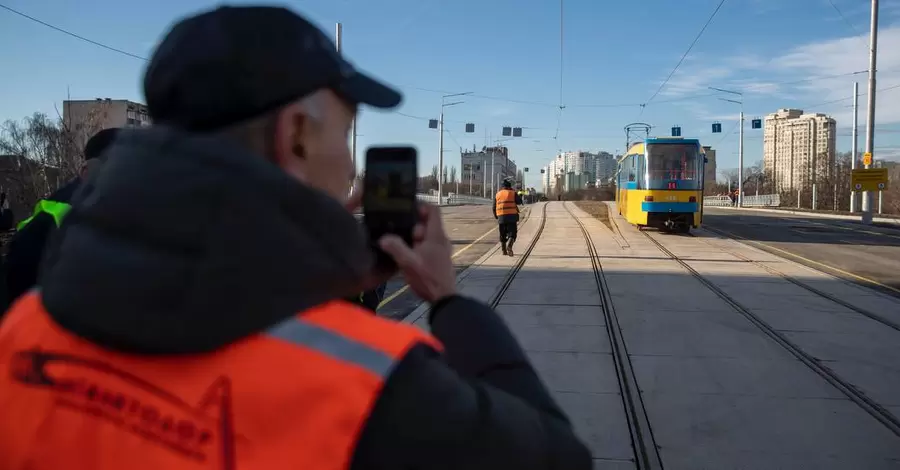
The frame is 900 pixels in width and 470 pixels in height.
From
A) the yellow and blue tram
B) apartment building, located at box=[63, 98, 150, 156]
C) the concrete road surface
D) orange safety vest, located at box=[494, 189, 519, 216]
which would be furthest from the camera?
apartment building, located at box=[63, 98, 150, 156]

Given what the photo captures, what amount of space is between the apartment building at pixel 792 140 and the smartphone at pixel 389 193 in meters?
94.6

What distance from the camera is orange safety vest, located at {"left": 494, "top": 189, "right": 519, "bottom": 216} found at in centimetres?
1479

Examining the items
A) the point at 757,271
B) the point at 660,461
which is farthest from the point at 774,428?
the point at 757,271

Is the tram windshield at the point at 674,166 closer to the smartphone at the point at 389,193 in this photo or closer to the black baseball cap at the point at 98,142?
the black baseball cap at the point at 98,142

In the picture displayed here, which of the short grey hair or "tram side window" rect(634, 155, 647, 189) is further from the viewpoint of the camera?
"tram side window" rect(634, 155, 647, 189)

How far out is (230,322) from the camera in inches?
33.0

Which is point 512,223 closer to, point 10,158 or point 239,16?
point 239,16

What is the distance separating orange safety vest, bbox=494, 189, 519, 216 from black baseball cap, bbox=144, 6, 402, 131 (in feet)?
45.2

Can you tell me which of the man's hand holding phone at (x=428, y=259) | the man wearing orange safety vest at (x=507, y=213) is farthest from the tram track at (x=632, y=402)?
the man wearing orange safety vest at (x=507, y=213)

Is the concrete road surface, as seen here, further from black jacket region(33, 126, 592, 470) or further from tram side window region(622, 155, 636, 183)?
black jacket region(33, 126, 592, 470)

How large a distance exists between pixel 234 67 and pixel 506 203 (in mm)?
14020

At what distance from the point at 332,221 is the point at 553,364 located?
5.33m

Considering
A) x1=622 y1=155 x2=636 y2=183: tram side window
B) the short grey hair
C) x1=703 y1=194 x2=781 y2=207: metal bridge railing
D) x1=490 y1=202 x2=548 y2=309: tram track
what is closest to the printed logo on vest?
the short grey hair

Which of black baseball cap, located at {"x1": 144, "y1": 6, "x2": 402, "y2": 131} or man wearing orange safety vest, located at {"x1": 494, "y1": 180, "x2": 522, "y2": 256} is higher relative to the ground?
black baseball cap, located at {"x1": 144, "y1": 6, "x2": 402, "y2": 131}
